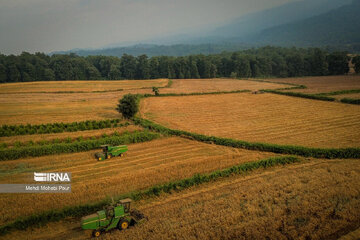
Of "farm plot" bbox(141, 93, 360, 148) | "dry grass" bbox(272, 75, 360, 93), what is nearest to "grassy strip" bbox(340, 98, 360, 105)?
"farm plot" bbox(141, 93, 360, 148)

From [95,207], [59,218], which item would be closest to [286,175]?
[95,207]

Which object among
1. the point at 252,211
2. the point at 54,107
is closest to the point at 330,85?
the point at 252,211

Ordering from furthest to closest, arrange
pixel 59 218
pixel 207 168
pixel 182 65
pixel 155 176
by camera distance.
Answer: pixel 182 65
pixel 207 168
pixel 155 176
pixel 59 218

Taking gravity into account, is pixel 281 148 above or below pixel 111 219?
below

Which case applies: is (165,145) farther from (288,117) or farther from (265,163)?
(288,117)

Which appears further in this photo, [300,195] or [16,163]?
[16,163]

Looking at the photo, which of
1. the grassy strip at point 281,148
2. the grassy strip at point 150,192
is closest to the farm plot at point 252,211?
the grassy strip at point 150,192

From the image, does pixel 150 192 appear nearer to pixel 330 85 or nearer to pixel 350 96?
pixel 350 96
